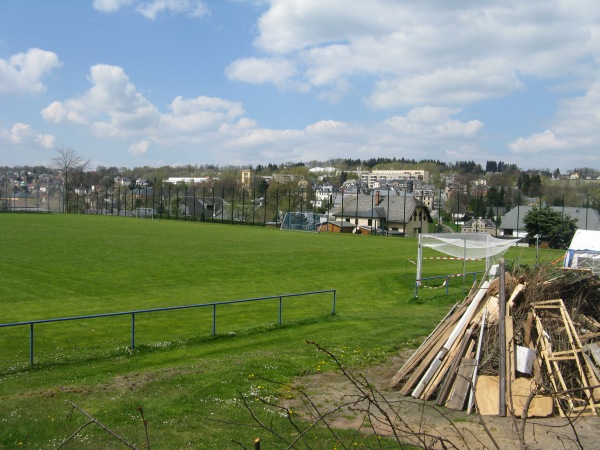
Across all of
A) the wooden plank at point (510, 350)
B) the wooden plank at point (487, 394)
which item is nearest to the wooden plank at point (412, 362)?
the wooden plank at point (487, 394)

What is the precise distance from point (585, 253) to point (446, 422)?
1941 centimetres

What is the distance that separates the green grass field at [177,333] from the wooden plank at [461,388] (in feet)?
8.74

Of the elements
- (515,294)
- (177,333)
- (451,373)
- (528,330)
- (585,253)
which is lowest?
(177,333)

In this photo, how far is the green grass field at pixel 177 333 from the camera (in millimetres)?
9344

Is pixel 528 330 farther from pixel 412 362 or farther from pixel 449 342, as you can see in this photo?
pixel 412 362

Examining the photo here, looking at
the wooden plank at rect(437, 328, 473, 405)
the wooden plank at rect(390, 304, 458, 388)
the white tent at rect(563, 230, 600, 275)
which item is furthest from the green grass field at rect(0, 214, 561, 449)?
the white tent at rect(563, 230, 600, 275)

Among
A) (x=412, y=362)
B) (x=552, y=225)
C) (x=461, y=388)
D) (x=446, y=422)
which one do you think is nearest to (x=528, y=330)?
(x=461, y=388)

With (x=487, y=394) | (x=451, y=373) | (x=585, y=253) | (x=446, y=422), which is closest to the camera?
(x=446, y=422)

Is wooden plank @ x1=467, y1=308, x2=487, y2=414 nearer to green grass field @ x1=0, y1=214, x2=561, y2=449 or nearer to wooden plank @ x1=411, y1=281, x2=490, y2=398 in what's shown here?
wooden plank @ x1=411, y1=281, x2=490, y2=398

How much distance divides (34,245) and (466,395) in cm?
3617

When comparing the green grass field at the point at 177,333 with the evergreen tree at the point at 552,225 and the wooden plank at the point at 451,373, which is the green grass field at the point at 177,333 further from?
the evergreen tree at the point at 552,225

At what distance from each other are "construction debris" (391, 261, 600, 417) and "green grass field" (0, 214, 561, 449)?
2.52 m

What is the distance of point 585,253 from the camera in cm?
2578

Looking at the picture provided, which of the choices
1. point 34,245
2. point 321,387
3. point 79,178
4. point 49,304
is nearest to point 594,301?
point 321,387
